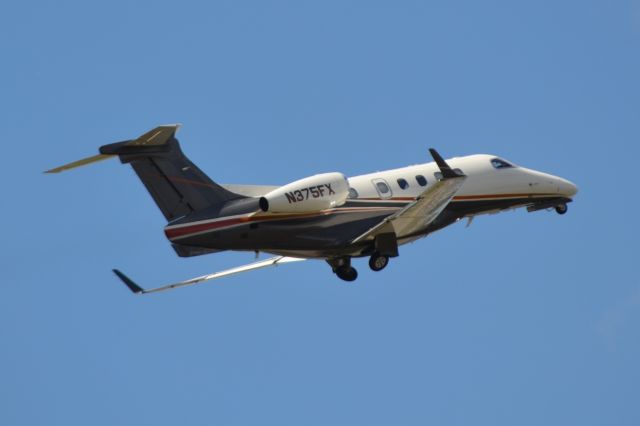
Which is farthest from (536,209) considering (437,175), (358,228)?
(358,228)

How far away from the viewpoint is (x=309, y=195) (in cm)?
3778

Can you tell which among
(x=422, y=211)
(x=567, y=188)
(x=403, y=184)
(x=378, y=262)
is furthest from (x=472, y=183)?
(x=378, y=262)

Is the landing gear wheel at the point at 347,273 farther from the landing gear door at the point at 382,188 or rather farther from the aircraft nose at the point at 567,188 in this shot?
the aircraft nose at the point at 567,188

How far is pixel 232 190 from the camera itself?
123 feet

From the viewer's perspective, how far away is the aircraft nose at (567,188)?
45.2 meters

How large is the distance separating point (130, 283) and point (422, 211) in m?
8.42

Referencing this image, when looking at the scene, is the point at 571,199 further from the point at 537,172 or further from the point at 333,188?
the point at 333,188

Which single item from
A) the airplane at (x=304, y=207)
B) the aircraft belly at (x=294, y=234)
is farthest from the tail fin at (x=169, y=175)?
the aircraft belly at (x=294, y=234)

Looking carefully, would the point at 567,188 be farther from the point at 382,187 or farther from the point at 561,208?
the point at 382,187

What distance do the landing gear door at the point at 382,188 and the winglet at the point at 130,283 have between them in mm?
7119

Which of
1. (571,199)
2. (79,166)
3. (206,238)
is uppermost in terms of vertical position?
(79,166)

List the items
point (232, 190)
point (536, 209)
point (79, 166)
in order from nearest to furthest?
1. point (79, 166)
2. point (232, 190)
3. point (536, 209)

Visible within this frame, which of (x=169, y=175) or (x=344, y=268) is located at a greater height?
(x=169, y=175)

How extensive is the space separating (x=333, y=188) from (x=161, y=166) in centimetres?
462
